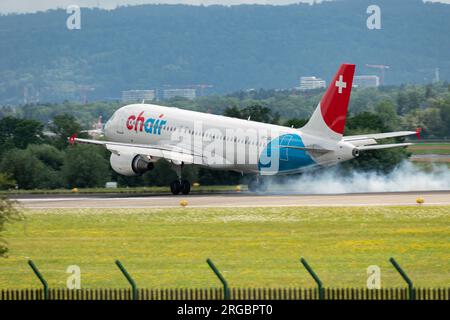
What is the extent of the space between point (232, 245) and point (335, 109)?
24907mm

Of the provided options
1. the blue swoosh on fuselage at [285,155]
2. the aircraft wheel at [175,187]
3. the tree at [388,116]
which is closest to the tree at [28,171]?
the aircraft wheel at [175,187]

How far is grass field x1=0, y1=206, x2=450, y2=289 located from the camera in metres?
43.5

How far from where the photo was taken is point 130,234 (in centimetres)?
5688

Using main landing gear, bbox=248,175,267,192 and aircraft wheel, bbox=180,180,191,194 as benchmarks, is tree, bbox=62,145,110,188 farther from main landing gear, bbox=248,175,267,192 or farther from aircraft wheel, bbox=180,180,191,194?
aircraft wheel, bbox=180,180,191,194

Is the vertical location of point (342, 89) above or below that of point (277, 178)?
above

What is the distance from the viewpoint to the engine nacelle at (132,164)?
81.6 meters

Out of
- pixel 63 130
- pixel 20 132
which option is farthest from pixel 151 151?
pixel 63 130

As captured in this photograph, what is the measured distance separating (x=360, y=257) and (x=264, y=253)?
4.16 m

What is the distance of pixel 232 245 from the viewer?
52188 mm

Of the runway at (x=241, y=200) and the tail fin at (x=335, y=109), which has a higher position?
the tail fin at (x=335, y=109)

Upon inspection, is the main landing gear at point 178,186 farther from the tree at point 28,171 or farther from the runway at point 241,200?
the tree at point 28,171

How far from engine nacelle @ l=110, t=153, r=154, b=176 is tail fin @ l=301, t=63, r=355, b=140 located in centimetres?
1296
